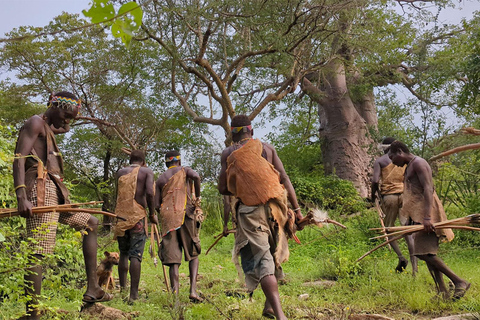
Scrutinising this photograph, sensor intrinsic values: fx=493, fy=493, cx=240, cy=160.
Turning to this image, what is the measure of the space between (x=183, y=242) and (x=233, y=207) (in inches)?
70.3

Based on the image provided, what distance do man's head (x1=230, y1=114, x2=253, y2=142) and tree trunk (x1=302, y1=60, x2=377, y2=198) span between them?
1150 cm

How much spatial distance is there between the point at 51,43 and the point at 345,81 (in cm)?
1030

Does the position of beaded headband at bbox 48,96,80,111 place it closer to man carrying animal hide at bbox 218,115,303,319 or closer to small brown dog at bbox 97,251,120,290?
man carrying animal hide at bbox 218,115,303,319

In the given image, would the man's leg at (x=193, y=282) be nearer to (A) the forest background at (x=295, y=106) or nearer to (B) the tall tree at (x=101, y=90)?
(A) the forest background at (x=295, y=106)

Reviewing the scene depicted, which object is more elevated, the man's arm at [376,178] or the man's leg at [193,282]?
the man's arm at [376,178]

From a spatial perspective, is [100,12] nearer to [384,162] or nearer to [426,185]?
[426,185]

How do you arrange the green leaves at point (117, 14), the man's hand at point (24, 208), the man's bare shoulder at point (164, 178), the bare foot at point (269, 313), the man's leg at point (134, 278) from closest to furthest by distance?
1. the green leaves at point (117, 14)
2. the man's hand at point (24, 208)
3. the bare foot at point (269, 313)
4. the man's leg at point (134, 278)
5. the man's bare shoulder at point (164, 178)

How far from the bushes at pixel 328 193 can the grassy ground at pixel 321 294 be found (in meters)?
4.26

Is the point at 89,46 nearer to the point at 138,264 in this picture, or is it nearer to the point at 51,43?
the point at 51,43

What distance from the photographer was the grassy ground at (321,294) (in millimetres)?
4926

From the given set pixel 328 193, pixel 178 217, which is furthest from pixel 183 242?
pixel 328 193

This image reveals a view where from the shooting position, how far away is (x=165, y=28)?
41.8ft

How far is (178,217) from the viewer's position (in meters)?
6.32

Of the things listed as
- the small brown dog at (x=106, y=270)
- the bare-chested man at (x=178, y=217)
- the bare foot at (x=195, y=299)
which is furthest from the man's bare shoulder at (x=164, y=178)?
the bare foot at (x=195, y=299)
